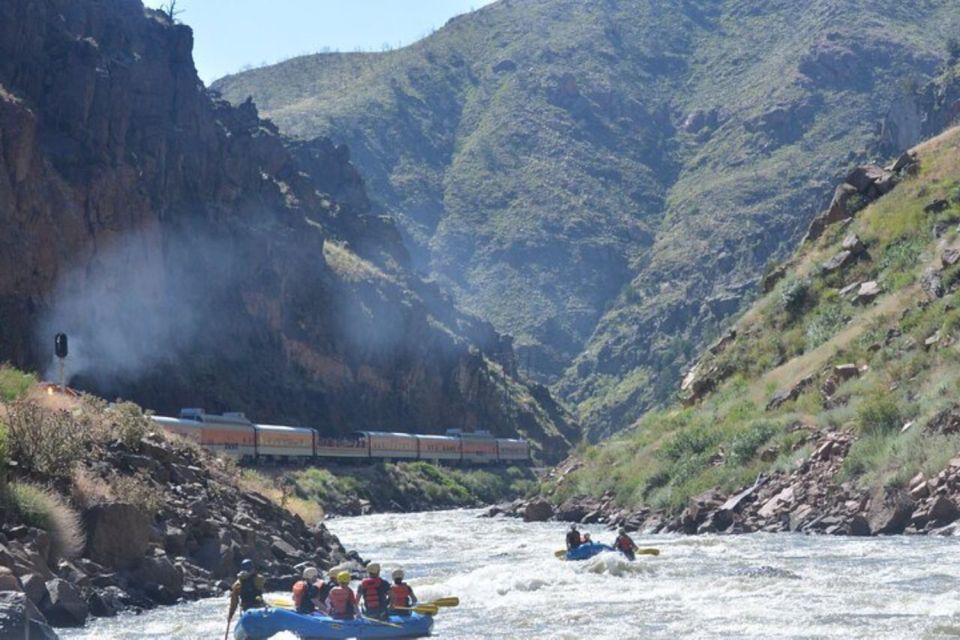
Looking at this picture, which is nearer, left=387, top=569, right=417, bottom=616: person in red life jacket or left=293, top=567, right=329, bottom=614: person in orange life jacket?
left=293, top=567, right=329, bottom=614: person in orange life jacket

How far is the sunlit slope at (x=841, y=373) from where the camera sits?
138 ft

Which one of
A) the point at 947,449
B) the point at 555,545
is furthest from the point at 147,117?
the point at 947,449

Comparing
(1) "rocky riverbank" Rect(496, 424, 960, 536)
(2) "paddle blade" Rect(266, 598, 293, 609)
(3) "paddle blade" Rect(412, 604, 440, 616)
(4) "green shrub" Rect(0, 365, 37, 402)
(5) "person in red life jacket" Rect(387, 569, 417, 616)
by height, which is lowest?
(1) "rocky riverbank" Rect(496, 424, 960, 536)

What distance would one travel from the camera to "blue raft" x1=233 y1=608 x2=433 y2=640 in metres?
22.6

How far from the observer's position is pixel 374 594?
82.3ft

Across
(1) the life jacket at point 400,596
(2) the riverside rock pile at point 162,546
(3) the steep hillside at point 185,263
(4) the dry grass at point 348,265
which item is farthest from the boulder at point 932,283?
(4) the dry grass at point 348,265

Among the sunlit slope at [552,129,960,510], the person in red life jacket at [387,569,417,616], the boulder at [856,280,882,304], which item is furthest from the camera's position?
the boulder at [856,280,882,304]

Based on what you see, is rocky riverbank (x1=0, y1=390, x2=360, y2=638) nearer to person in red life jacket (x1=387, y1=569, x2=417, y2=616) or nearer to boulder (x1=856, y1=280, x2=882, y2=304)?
person in red life jacket (x1=387, y1=569, x2=417, y2=616)

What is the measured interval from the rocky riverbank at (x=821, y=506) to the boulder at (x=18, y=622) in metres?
23.3

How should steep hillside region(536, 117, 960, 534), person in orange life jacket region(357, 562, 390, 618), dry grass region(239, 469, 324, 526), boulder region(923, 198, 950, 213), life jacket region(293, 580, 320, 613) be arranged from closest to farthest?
life jacket region(293, 580, 320, 613)
person in orange life jacket region(357, 562, 390, 618)
steep hillside region(536, 117, 960, 534)
dry grass region(239, 469, 324, 526)
boulder region(923, 198, 950, 213)

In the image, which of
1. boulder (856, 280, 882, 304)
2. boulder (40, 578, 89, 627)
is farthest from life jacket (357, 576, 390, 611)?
boulder (856, 280, 882, 304)

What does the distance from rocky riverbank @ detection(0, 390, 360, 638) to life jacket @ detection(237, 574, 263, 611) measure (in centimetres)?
291

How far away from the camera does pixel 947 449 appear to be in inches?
1474

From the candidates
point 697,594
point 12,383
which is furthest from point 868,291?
point 12,383
